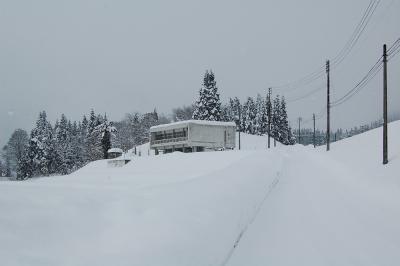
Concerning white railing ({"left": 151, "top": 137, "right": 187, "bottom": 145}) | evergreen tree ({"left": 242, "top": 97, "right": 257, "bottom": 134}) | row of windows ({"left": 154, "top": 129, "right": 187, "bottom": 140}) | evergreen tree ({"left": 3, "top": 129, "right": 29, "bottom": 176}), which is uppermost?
evergreen tree ({"left": 242, "top": 97, "right": 257, "bottom": 134})

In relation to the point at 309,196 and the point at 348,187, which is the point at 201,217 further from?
the point at 348,187

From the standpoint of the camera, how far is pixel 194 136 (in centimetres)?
5875

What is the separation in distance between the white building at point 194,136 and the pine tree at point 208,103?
583 inches

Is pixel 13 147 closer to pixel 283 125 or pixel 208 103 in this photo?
pixel 208 103

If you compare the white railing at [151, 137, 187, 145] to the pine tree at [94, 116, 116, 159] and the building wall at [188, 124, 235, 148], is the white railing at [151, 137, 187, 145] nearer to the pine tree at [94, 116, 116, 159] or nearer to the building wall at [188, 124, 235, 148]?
the building wall at [188, 124, 235, 148]

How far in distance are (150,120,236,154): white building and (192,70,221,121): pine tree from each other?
14.8m

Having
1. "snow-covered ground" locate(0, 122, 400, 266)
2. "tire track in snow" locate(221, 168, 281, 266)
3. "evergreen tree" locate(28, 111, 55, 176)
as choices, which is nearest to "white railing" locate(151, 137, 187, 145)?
"evergreen tree" locate(28, 111, 55, 176)

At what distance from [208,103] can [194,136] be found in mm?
21796

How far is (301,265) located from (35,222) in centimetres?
435

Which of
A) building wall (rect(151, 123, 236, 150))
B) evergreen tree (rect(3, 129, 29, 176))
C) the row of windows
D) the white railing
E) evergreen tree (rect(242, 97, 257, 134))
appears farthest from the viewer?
evergreen tree (rect(3, 129, 29, 176))

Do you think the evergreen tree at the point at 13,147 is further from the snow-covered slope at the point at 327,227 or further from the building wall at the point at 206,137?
the snow-covered slope at the point at 327,227

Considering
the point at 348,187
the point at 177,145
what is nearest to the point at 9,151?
the point at 177,145

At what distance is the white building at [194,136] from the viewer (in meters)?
58.9

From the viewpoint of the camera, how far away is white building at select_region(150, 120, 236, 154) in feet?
193
